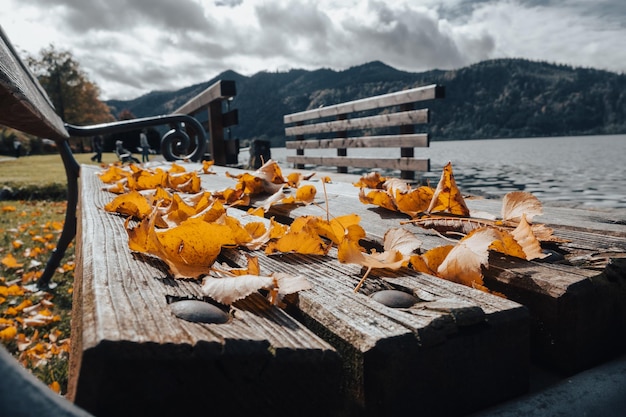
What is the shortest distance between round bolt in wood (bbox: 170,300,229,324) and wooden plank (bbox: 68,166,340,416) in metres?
0.01

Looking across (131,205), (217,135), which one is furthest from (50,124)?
(217,135)

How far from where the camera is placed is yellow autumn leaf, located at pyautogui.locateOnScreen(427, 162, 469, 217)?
119cm

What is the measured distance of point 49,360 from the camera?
6.21 ft

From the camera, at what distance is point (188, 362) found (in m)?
0.40

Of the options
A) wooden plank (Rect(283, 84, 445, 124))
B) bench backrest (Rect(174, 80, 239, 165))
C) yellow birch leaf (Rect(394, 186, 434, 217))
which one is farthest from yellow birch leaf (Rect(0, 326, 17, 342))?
wooden plank (Rect(283, 84, 445, 124))

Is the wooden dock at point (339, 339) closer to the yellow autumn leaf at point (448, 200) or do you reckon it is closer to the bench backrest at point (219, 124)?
the yellow autumn leaf at point (448, 200)

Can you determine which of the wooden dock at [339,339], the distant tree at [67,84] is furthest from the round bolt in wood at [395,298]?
the distant tree at [67,84]

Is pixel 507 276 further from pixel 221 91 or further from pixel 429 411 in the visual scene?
pixel 221 91

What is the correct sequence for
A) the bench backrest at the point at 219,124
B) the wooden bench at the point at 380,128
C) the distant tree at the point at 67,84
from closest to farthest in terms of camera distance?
the bench backrest at the point at 219,124 < the wooden bench at the point at 380,128 < the distant tree at the point at 67,84

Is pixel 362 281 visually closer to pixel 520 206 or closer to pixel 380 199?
pixel 520 206

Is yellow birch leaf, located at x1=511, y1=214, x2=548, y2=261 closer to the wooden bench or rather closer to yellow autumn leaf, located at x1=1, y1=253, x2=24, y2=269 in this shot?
yellow autumn leaf, located at x1=1, y1=253, x2=24, y2=269

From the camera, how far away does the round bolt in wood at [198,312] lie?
509 mm

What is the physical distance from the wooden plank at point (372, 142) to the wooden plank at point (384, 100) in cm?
49

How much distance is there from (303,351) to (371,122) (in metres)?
7.39
